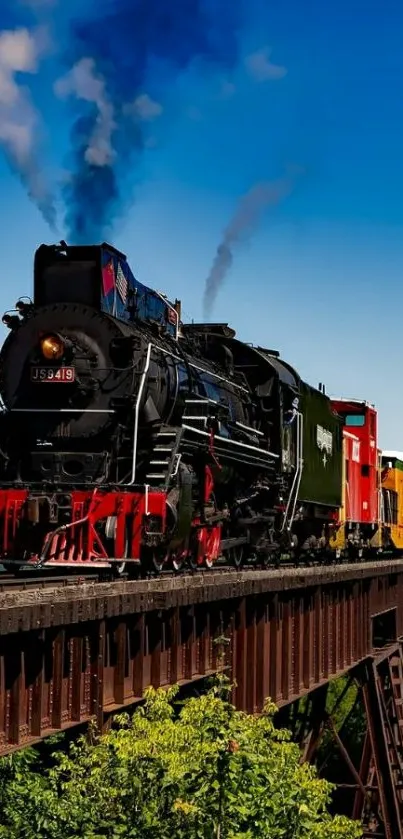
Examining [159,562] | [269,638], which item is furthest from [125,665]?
[269,638]

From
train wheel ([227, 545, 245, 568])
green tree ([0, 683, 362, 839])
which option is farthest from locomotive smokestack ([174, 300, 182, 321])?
green tree ([0, 683, 362, 839])

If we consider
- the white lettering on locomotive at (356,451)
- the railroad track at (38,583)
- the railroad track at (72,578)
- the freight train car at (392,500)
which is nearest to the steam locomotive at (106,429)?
the railroad track at (72,578)

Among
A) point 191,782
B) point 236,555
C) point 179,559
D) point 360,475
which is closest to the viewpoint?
point 191,782

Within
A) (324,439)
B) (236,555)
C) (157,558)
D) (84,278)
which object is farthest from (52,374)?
(324,439)

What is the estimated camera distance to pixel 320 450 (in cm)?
2711

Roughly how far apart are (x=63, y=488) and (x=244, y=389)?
7.15 meters

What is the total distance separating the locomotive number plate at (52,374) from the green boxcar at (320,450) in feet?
31.4

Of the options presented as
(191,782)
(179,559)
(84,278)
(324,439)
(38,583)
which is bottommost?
(191,782)

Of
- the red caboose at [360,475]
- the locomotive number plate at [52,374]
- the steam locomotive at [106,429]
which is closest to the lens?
the steam locomotive at [106,429]

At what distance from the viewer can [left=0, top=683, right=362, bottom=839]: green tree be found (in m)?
9.77

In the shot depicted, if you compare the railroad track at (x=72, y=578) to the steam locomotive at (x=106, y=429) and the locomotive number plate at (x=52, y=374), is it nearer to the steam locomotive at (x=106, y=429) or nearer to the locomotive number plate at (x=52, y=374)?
the steam locomotive at (x=106, y=429)

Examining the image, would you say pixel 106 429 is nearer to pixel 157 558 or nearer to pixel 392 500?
pixel 157 558

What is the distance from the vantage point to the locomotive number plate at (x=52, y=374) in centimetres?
1592

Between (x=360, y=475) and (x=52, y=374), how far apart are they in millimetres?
19435
